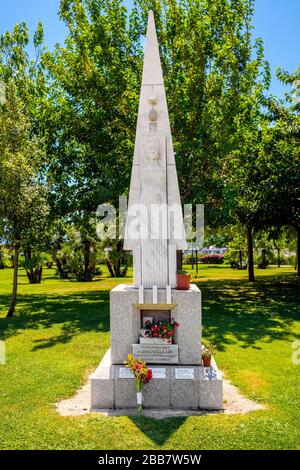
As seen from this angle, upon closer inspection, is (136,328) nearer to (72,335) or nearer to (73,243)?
(72,335)

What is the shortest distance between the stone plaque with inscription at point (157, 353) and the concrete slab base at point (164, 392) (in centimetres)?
40

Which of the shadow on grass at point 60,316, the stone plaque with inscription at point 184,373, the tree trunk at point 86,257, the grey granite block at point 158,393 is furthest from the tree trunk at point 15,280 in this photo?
the tree trunk at point 86,257

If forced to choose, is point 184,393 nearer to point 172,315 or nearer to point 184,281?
point 172,315

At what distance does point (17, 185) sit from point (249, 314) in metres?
11.6

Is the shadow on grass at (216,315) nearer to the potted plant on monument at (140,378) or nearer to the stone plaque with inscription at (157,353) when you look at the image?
the stone plaque with inscription at (157,353)

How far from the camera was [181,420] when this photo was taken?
7512 millimetres

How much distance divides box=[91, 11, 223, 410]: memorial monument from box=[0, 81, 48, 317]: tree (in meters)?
7.94

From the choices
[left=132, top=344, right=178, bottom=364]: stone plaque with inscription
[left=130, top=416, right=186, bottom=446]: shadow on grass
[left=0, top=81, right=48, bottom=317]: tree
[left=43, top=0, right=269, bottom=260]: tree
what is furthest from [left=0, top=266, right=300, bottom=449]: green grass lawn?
[left=43, top=0, right=269, bottom=260]: tree

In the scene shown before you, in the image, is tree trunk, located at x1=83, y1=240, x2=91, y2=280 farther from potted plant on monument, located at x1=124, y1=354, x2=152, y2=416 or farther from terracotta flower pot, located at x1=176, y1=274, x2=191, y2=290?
potted plant on monument, located at x1=124, y1=354, x2=152, y2=416

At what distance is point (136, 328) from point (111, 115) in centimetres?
1546

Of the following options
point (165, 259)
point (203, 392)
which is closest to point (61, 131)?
point (165, 259)

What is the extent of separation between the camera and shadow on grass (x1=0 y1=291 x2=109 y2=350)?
50.0 ft

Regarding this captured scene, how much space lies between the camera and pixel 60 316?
1866 cm

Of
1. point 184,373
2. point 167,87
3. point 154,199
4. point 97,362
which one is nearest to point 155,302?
point 184,373
